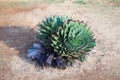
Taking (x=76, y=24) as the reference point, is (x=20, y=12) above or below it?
below

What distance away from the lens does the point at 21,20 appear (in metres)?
7.58

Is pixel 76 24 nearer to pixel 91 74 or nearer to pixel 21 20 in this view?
pixel 91 74

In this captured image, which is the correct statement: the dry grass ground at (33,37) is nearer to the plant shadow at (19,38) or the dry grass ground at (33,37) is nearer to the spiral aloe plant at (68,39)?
the plant shadow at (19,38)

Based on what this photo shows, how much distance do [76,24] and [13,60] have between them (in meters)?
1.60

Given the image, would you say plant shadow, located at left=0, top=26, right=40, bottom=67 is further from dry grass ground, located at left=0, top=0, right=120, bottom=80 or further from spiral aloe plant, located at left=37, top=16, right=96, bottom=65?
spiral aloe plant, located at left=37, top=16, right=96, bottom=65

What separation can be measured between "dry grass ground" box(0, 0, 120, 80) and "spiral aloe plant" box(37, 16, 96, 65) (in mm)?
375

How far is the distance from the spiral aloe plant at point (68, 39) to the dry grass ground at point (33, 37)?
0.37 metres

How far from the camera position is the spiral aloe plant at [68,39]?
526 centimetres

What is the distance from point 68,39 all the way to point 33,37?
160cm

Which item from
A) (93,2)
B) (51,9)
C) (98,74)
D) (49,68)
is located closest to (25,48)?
(49,68)

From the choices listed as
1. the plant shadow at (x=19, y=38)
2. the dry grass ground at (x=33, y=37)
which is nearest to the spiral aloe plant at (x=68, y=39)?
the dry grass ground at (x=33, y=37)

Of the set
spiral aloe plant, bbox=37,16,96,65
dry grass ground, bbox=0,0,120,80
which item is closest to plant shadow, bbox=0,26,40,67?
dry grass ground, bbox=0,0,120,80

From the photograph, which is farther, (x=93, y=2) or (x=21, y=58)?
(x=93, y=2)

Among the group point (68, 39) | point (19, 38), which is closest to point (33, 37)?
point (19, 38)
